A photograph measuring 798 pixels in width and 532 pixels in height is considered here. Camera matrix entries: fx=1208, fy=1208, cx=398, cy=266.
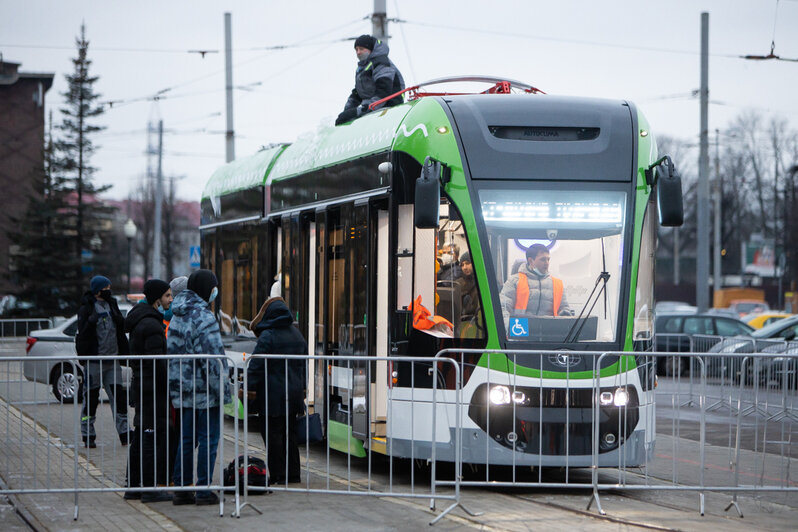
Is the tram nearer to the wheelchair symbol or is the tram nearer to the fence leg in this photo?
the wheelchair symbol

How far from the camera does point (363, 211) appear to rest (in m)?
11.2

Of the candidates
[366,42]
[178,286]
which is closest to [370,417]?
[178,286]

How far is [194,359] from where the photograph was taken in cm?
870

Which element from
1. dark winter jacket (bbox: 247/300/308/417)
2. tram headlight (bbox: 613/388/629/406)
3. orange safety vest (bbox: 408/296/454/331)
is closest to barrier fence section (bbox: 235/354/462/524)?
dark winter jacket (bbox: 247/300/308/417)

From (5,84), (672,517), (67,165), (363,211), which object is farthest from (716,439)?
(5,84)

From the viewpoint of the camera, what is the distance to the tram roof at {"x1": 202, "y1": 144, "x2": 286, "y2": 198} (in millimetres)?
15383

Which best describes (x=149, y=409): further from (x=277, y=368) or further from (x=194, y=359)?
(x=277, y=368)

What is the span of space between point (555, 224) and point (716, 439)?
2.17 meters

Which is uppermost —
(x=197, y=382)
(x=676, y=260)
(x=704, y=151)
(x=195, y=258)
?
(x=704, y=151)

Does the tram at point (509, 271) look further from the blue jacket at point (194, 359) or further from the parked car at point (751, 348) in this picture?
the blue jacket at point (194, 359)

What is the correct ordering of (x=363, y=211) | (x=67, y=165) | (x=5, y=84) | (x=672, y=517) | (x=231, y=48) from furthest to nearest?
(x=5, y=84), (x=67, y=165), (x=231, y=48), (x=363, y=211), (x=672, y=517)

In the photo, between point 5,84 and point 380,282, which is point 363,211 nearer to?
point 380,282

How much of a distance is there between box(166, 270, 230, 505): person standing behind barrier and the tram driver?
2357mm

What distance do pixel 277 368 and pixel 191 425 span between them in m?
0.89
